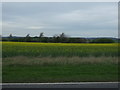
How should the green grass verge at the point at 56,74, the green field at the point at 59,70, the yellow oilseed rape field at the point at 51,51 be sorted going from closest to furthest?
the green grass verge at the point at 56,74 → the green field at the point at 59,70 → the yellow oilseed rape field at the point at 51,51

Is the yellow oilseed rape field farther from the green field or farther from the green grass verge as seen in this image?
the green grass verge

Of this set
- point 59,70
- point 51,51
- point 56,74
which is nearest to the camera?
point 56,74

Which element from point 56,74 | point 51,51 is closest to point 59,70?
point 56,74

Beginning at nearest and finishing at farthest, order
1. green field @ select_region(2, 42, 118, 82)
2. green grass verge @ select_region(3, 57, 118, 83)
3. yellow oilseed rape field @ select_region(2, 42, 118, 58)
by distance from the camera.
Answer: green grass verge @ select_region(3, 57, 118, 83) < green field @ select_region(2, 42, 118, 82) < yellow oilseed rape field @ select_region(2, 42, 118, 58)

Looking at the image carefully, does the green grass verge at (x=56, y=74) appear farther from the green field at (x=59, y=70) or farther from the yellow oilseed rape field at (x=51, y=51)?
the yellow oilseed rape field at (x=51, y=51)

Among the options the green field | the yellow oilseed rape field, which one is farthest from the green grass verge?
the yellow oilseed rape field

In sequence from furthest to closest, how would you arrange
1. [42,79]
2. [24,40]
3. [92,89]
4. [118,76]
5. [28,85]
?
[24,40]
[118,76]
[42,79]
[28,85]
[92,89]

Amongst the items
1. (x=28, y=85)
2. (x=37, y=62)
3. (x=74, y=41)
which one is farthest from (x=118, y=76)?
(x=74, y=41)

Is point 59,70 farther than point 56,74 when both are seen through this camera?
Yes

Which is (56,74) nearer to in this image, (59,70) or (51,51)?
(59,70)

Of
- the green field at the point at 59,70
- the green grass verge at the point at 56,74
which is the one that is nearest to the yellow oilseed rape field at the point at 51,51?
the green field at the point at 59,70

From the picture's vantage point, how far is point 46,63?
10641 mm

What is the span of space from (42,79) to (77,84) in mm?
1369

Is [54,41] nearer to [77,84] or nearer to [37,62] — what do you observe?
[37,62]
